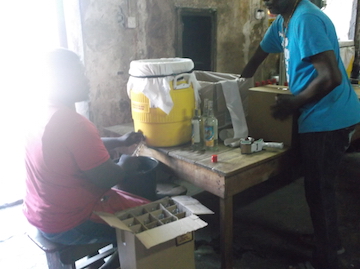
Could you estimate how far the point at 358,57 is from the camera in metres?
4.39

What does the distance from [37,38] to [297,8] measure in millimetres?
2140

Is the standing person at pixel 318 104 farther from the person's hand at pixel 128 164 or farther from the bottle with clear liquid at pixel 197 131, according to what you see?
the person's hand at pixel 128 164

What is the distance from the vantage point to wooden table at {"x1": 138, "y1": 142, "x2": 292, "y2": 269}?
170 centimetres

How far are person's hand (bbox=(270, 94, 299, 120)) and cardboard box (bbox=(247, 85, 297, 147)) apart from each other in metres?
0.09

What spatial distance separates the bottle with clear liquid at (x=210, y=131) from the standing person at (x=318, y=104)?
1.20 ft

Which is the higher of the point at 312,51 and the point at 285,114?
the point at 312,51

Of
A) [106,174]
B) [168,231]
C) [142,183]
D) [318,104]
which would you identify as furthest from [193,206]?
[318,104]

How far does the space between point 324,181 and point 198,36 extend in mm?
2205

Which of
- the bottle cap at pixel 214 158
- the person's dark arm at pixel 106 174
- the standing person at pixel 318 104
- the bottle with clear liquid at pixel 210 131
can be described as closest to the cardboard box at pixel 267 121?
the standing person at pixel 318 104

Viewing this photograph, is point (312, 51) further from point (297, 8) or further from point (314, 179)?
point (314, 179)

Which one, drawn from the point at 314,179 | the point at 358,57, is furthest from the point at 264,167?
the point at 358,57

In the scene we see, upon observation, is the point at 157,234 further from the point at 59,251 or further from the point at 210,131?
the point at 210,131

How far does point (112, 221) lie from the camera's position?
4.83ft

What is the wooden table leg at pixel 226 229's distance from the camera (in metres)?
1.73
